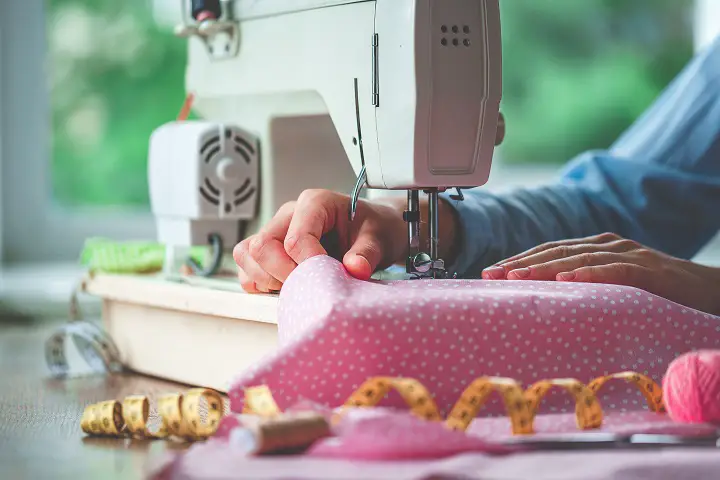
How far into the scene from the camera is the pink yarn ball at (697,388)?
2.94 feet

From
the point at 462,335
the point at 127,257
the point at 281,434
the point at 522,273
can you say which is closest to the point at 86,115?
the point at 127,257

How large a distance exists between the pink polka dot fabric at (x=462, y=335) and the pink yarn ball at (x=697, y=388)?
83mm

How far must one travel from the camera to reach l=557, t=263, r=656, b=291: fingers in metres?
1.11

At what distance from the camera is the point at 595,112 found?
357cm

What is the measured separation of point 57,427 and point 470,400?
0.46m

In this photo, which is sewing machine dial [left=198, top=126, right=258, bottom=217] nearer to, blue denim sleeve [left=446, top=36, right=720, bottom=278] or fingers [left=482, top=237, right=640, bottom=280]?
blue denim sleeve [left=446, top=36, right=720, bottom=278]

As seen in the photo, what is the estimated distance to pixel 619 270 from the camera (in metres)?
1.14

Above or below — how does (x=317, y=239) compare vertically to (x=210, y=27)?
below

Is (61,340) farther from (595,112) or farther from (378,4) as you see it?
(595,112)

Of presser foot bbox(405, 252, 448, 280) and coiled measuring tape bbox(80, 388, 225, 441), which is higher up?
presser foot bbox(405, 252, 448, 280)

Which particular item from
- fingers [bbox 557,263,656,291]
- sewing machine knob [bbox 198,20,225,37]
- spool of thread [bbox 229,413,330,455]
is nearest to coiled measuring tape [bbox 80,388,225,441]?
spool of thread [bbox 229,413,330,455]

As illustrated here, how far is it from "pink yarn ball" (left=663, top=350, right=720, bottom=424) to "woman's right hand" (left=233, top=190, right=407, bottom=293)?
0.34 m

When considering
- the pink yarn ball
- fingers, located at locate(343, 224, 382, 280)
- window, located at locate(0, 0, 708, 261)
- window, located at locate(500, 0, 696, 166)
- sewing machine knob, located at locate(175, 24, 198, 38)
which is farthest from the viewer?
window, located at locate(500, 0, 696, 166)

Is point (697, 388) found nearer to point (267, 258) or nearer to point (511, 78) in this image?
point (267, 258)
